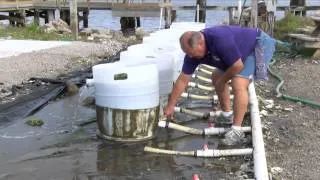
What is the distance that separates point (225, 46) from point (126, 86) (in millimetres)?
1005

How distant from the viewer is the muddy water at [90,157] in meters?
4.19

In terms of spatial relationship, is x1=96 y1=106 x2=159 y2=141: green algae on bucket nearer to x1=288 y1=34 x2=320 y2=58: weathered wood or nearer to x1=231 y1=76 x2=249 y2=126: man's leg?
x1=231 y1=76 x2=249 y2=126: man's leg

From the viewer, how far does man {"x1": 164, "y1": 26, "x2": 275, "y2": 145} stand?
460 cm

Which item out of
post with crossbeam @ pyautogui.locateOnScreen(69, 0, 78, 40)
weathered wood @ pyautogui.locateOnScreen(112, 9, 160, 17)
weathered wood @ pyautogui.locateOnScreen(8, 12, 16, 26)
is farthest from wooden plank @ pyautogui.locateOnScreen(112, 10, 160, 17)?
weathered wood @ pyautogui.locateOnScreen(8, 12, 16, 26)

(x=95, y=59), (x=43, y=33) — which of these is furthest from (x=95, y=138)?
(x=43, y=33)

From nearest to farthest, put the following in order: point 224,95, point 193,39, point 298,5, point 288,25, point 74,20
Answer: point 193,39
point 224,95
point 288,25
point 74,20
point 298,5

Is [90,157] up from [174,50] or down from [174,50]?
down

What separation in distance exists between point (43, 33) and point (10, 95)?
1028 centimetres

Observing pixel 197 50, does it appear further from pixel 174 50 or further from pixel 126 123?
pixel 174 50

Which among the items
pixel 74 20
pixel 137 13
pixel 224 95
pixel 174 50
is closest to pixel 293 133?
pixel 224 95

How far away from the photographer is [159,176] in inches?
163

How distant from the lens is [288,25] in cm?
1420

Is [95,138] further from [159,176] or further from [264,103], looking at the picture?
[264,103]

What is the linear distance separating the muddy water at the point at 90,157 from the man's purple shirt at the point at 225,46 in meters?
0.81
